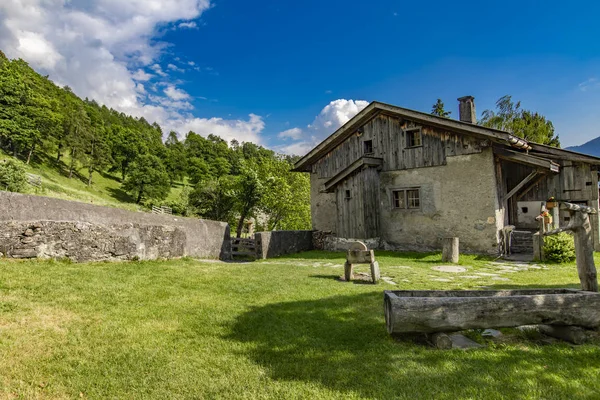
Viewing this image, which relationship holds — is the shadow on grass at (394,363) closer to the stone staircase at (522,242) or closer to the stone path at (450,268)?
the stone path at (450,268)

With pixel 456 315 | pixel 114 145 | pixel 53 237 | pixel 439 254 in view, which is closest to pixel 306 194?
pixel 439 254

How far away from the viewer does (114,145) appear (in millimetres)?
64188

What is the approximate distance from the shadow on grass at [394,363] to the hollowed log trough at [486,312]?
314 mm

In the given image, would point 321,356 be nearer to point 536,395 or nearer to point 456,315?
point 456,315

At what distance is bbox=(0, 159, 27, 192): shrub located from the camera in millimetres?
23453

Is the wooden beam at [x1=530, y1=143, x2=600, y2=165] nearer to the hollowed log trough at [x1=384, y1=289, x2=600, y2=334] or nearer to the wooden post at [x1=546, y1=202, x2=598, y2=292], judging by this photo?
the wooden post at [x1=546, y1=202, x2=598, y2=292]

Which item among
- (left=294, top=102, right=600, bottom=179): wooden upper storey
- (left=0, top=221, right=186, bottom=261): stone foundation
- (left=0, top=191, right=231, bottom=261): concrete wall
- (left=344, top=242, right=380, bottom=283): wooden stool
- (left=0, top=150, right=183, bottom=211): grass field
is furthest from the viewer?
(left=0, top=150, right=183, bottom=211): grass field

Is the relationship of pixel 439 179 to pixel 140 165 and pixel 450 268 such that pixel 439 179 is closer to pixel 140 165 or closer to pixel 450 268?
pixel 450 268

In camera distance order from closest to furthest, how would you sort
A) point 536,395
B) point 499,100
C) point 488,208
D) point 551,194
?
point 536,395
point 488,208
point 551,194
point 499,100

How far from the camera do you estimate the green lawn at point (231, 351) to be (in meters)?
3.17

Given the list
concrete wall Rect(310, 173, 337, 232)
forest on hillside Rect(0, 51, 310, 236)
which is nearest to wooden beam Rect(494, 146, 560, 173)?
concrete wall Rect(310, 173, 337, 232)

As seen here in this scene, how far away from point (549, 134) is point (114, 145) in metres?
71.7

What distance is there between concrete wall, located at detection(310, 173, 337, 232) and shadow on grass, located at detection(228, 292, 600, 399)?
13269 millimetres

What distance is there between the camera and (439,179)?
48.0ft
